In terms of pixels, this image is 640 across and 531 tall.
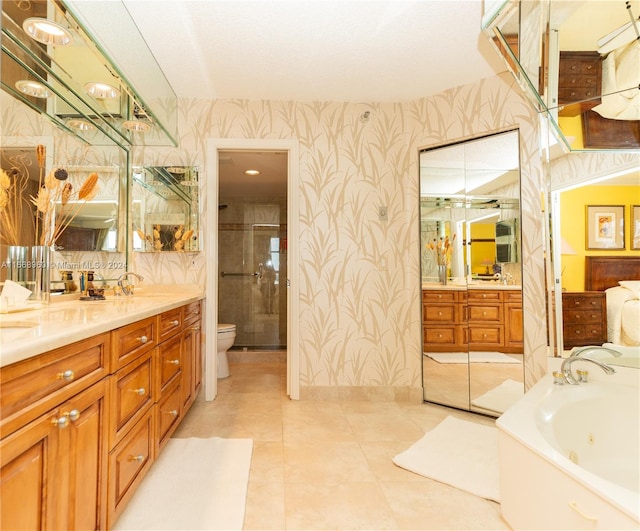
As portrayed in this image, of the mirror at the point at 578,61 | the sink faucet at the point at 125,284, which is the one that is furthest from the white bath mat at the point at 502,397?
the sink faucet at the point at 125,284

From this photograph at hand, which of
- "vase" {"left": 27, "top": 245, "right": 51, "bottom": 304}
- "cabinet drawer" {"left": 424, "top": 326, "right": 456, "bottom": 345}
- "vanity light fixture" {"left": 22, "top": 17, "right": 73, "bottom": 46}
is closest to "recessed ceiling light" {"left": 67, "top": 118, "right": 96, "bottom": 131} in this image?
"vanity light fixture" {"left": 22, "top": 17, "right": 73, "bottom": 46}

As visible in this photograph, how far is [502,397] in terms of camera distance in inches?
98.6

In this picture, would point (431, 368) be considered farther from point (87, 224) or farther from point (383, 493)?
point (87, 224)

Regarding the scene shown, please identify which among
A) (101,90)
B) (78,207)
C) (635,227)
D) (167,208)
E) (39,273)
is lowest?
(39,273)

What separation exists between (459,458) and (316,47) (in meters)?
2.63

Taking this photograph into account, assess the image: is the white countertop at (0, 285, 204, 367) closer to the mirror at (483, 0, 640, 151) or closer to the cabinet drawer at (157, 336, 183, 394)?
the cabinet drawer at (157, 336, 183, 394)

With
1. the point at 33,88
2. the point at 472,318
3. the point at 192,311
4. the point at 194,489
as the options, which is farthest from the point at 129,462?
the point at 472,318

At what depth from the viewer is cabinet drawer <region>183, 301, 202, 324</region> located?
2258 millimetres

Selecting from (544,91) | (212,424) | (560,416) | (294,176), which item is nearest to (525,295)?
(560,416)

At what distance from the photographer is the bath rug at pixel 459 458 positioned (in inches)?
66.8

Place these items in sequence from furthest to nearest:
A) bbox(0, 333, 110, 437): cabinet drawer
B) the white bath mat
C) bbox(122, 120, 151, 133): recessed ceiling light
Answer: the white bath mat < bbox(122, 120, 151, 133): recessed ceiling light < bbox(0, 333, 110, 437): cabinet drawer

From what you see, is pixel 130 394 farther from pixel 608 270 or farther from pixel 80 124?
pixel 608 270

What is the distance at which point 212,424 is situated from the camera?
2.35 meters

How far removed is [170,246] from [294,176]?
1.15 m
